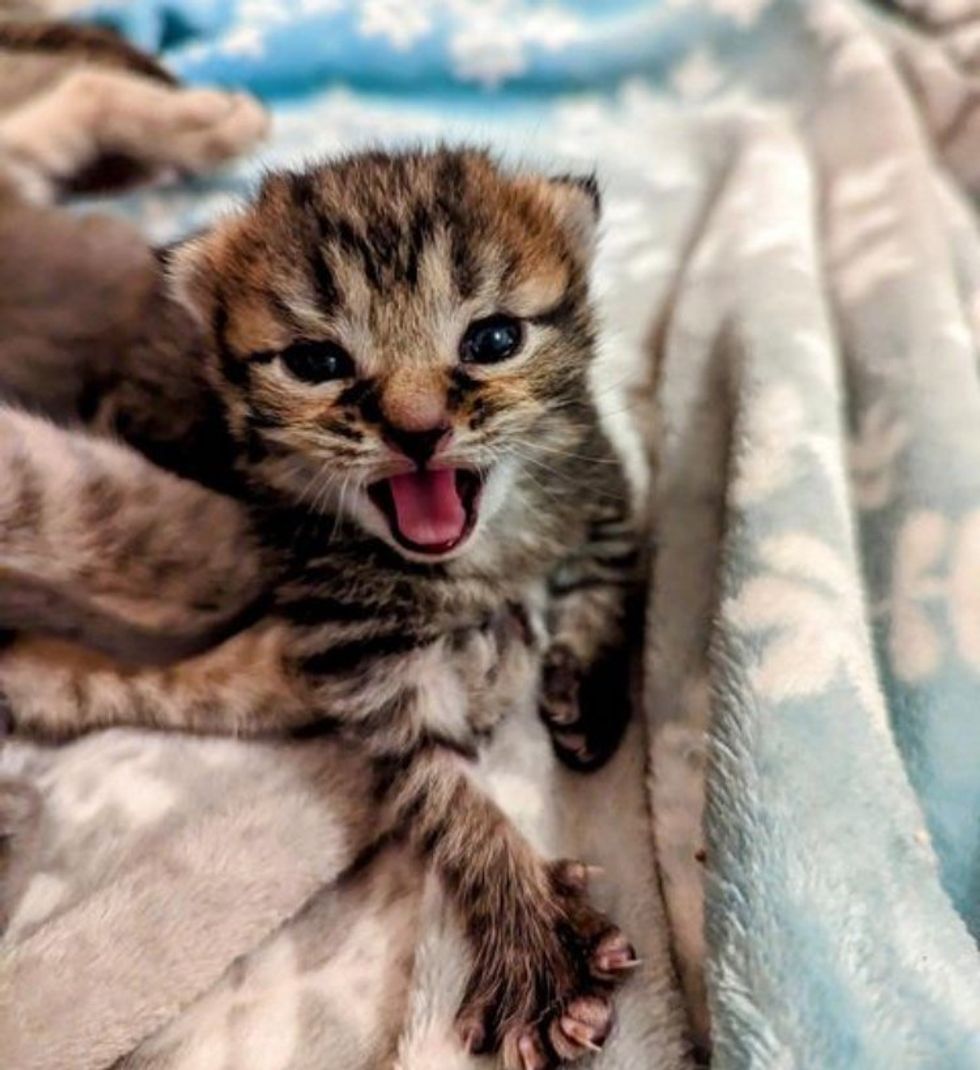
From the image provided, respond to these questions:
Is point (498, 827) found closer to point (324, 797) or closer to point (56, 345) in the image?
point (324, 797)

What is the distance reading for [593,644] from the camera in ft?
3.35

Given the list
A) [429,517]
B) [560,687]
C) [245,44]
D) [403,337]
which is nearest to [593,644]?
[560,687]

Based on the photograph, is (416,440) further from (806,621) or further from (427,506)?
(806,621)

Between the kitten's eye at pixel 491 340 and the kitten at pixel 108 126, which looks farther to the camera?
the kitten at pixel 108 126

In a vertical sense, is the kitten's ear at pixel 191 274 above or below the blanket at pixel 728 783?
above

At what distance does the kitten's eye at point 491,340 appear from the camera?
2.92 feet

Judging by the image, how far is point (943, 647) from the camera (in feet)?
2.85

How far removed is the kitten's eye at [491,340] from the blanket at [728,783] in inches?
8.4

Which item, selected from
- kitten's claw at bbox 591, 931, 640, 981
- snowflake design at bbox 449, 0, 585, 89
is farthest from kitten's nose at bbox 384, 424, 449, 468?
snowflake design at bbox 449, 0, 585, 89

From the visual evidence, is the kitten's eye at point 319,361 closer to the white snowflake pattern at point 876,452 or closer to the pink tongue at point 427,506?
the pink tongue at point 427,506

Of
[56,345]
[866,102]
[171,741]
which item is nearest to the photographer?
[171,741]

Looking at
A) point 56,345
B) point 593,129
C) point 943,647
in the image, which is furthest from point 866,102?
point 56,345

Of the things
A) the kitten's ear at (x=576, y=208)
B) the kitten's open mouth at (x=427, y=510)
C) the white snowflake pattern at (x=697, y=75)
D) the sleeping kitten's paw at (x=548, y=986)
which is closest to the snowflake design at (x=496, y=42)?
the white snowflake pattern at (x=697, y=75)

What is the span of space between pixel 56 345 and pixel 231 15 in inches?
30.7
